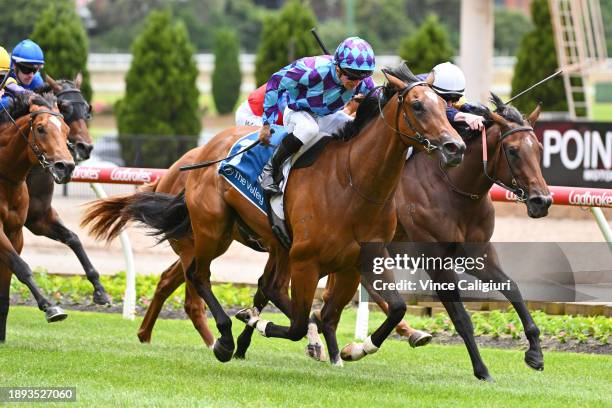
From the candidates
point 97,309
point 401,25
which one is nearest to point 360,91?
point 97,309

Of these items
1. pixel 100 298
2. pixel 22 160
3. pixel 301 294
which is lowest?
pixel 100 298

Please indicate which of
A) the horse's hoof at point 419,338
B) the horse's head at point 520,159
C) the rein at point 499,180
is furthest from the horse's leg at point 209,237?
the horse's head at point 520,159

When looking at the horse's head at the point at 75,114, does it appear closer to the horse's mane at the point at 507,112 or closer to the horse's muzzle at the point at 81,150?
the horse's muzzle at the point at 81,150

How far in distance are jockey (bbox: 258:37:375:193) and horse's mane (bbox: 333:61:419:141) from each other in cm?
11

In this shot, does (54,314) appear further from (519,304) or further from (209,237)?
(519,304)

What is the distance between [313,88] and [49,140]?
1909 mm

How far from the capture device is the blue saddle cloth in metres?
7.60

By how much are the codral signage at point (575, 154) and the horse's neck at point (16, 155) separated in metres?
Result: 9.39

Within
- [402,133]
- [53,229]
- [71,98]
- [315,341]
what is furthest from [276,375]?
Answer: [71,98]

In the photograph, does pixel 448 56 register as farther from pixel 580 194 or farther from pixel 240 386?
pixel 240 386

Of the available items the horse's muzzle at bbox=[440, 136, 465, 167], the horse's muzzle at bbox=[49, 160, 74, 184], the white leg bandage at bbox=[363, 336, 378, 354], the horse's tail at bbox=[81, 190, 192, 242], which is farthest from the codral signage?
the horse's muzzle at bbox=[440, 136, 465, 167]

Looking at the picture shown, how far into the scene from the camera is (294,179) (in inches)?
287

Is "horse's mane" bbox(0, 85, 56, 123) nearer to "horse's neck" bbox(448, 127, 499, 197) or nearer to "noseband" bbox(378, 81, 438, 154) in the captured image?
"noseband" bbox(378, 81, 438, 154)

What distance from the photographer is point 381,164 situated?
694 cm
